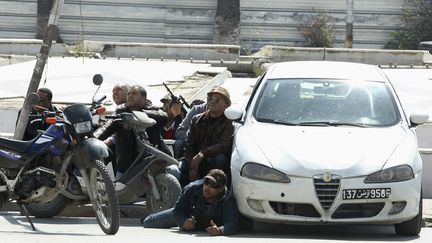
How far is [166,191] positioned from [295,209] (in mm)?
Result: 1742

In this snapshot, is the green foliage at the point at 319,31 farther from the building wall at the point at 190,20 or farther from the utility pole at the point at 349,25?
the utility pole at the point at 349,25

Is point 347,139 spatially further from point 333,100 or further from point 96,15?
point 96,15

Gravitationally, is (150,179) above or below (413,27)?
above

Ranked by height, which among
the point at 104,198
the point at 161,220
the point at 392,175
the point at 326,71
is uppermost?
the point at 326,71

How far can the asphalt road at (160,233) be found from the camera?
9.45 metres

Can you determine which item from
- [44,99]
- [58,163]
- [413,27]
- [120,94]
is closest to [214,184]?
[58,163]

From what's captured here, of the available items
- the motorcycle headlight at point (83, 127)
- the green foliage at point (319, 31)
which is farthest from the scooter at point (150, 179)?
the green foliage at point (319, 31)

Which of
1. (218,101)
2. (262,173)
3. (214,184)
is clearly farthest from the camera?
(218,101)

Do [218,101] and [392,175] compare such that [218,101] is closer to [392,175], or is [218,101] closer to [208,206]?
[208,206]

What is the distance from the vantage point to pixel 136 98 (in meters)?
11.7

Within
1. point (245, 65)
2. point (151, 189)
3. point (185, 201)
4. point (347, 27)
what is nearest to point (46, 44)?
point (151, 189)

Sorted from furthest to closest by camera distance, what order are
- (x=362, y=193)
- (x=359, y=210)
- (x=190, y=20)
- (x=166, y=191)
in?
(x=190, y=20) < (x=166, y=191) < (x=359, y=210) < (x=362, y=193)

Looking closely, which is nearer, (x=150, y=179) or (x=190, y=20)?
(x=150, y=179)

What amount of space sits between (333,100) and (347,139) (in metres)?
0.93
